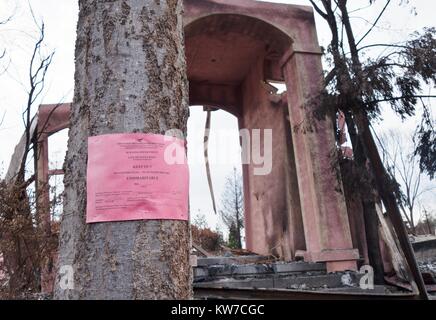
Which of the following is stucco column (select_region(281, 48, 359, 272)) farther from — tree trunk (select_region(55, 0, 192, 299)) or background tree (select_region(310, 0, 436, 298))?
tree trunk (select_region(55, 0, 192, 299))

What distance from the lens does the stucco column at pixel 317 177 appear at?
7.65 metres

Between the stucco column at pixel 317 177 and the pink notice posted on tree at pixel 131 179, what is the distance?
6387mm

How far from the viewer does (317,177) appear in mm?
8000

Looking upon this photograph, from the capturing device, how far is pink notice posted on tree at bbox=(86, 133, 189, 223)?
3.80ft

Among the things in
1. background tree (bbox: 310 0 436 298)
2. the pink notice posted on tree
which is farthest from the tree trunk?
background tree (bbox: 310 0 436 298)

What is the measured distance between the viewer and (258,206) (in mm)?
12086

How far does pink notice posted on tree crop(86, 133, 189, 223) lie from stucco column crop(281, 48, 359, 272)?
21.0 feet

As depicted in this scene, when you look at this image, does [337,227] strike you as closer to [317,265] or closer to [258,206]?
[317,265]

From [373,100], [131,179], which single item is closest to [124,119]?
[131,179]

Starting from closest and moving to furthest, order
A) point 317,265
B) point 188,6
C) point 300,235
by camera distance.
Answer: point 317,265, point 188,6, point 300,235

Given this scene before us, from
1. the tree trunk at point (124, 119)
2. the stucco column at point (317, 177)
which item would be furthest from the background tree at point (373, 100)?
the tree trunk at point (124, 119)

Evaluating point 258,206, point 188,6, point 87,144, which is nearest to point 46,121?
point 188,6

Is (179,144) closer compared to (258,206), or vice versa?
(179,144)
